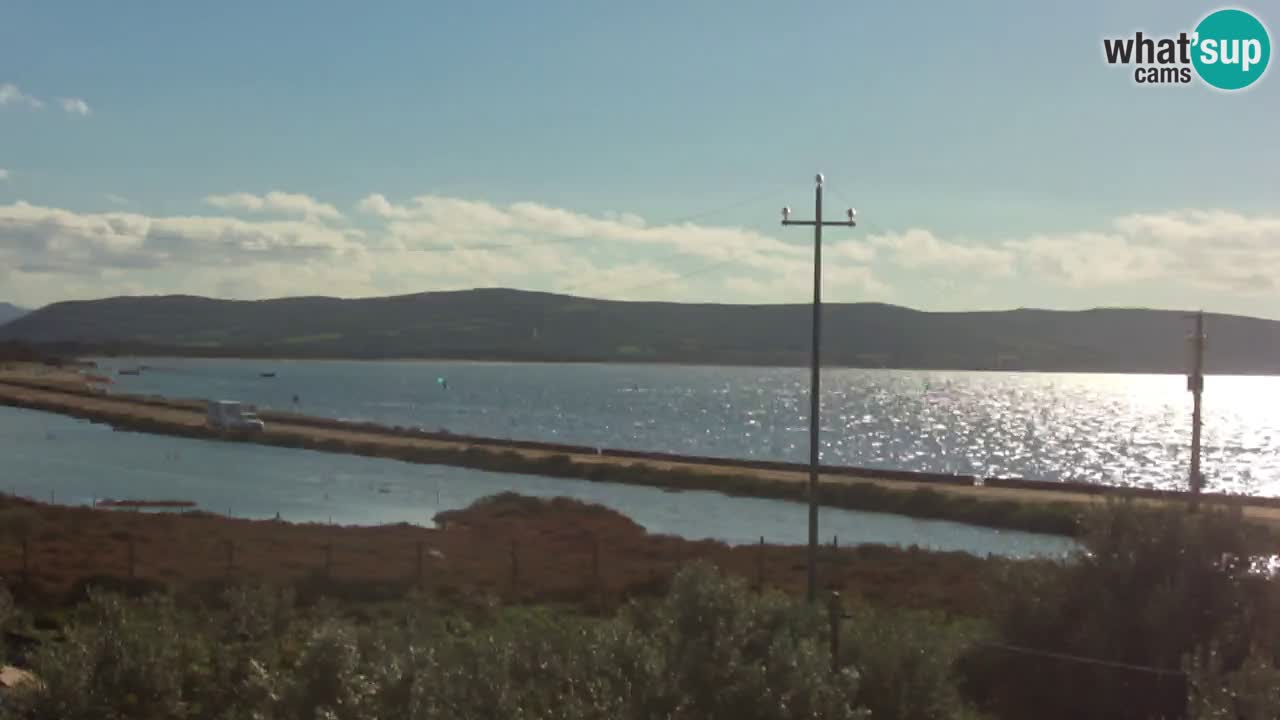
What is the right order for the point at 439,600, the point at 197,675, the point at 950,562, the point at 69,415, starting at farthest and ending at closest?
the point at 69,415
the point at 950,562
the point at 439,600
the point at 197,675

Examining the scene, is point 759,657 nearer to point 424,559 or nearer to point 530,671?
point 530,671

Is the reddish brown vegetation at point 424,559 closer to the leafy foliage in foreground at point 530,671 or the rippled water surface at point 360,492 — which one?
the rippled water surface at point 360,492

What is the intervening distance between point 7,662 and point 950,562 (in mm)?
33798

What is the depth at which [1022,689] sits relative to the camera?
2008cm

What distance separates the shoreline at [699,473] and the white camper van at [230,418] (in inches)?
64.6

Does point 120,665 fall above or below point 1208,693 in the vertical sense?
below

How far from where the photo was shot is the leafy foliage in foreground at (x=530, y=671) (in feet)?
38.8

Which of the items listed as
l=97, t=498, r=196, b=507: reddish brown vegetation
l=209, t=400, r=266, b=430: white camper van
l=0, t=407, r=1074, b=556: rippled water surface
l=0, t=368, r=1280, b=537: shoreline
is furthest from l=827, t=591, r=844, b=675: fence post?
l=209, t=400, r=266, b=430: white camper van

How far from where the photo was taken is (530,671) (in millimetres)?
14562

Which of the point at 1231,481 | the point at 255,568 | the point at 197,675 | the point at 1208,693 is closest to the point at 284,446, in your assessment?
the point at 255,568

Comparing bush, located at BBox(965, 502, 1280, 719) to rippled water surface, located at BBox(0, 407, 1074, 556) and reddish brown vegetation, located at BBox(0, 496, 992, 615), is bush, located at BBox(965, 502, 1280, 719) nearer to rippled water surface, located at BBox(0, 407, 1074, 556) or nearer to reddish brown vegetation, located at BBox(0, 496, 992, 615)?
reddish brown vegetation, located at BBox(0, 496, 992, 615)

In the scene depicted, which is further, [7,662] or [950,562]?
[950,562]

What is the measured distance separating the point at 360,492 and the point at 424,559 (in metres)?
32.9

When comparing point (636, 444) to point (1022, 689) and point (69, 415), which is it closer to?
point (69, 415)
